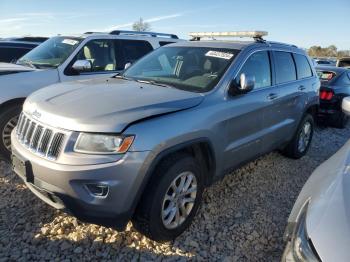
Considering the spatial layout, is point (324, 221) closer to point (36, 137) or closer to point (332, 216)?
point (332, 216)

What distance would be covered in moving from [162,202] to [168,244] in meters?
0.52

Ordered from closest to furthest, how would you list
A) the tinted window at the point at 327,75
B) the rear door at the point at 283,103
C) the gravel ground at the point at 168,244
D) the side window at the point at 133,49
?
the gravel ground at the point at 168,244 < the rear door at the point at 283,103 < the side window at the point at 133,49 < the tinted window at the point at 327,75

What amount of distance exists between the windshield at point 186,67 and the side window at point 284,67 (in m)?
1.02

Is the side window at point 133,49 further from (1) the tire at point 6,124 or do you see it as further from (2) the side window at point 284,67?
(2) the side window at point 284,67

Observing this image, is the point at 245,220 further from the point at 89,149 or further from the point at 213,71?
the point at 89,149

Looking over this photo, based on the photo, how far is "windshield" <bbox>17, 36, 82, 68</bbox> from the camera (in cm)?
Result: 540

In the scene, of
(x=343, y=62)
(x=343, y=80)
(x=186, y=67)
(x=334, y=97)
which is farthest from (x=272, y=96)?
(x=343, y=62)

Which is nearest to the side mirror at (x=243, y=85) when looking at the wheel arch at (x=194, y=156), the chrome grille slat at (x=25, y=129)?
the wheel arch at (x=194, y=156)

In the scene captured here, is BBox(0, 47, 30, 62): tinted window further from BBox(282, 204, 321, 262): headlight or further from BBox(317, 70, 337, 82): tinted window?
BBox(282, 204, 321, 262): headlight

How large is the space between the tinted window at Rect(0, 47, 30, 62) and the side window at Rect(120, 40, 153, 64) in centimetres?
450

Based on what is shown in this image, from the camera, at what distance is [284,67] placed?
486cm

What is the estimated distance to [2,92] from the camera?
4406 millimetres

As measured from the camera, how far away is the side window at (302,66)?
17.5 ft

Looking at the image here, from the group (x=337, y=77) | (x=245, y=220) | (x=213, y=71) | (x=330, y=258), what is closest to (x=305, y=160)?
(x=245, y=220)
